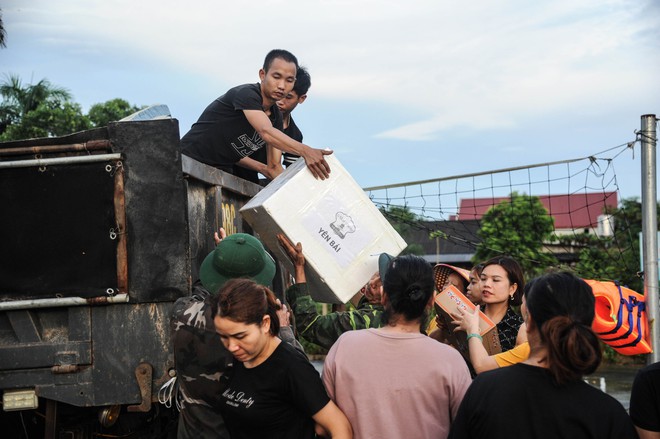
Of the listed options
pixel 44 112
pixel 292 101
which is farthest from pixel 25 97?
pixel 292 101

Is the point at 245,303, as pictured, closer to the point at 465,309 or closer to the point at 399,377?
the point at 399,377

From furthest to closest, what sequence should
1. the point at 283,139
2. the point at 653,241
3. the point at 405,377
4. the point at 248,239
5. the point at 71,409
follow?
1. the point at 653,241
2. the point at 283,139
3. the point at 71,409
4. the point at 248,239
5. the point at 405,377

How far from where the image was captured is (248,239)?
3.60m

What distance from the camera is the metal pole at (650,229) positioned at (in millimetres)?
→ 6832

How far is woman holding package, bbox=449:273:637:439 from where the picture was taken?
2420 millimetres

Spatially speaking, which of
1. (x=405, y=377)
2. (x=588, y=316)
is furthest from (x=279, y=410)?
(x=588, y=316)

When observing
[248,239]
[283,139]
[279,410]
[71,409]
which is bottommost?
[71,409]

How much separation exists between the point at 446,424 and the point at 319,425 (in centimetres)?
45

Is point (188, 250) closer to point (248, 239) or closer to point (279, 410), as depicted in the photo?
point (248, 239)

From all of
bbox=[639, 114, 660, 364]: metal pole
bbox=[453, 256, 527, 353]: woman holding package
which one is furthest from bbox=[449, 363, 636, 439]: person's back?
bbox=[639, 114, 660, 364]: metal pole

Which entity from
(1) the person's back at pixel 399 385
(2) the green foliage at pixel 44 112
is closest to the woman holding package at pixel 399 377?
(1) the person's back at pixel 399 385

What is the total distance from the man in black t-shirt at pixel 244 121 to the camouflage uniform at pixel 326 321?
1424 millimetres

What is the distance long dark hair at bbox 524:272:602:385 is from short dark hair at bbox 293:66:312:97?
144 inches

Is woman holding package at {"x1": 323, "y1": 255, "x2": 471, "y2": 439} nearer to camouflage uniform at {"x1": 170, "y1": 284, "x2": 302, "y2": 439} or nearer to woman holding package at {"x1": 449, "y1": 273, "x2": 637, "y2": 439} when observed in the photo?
woman holding package at {"x1": 449, "y1": 273, "x2": 637, "y2": 439}
